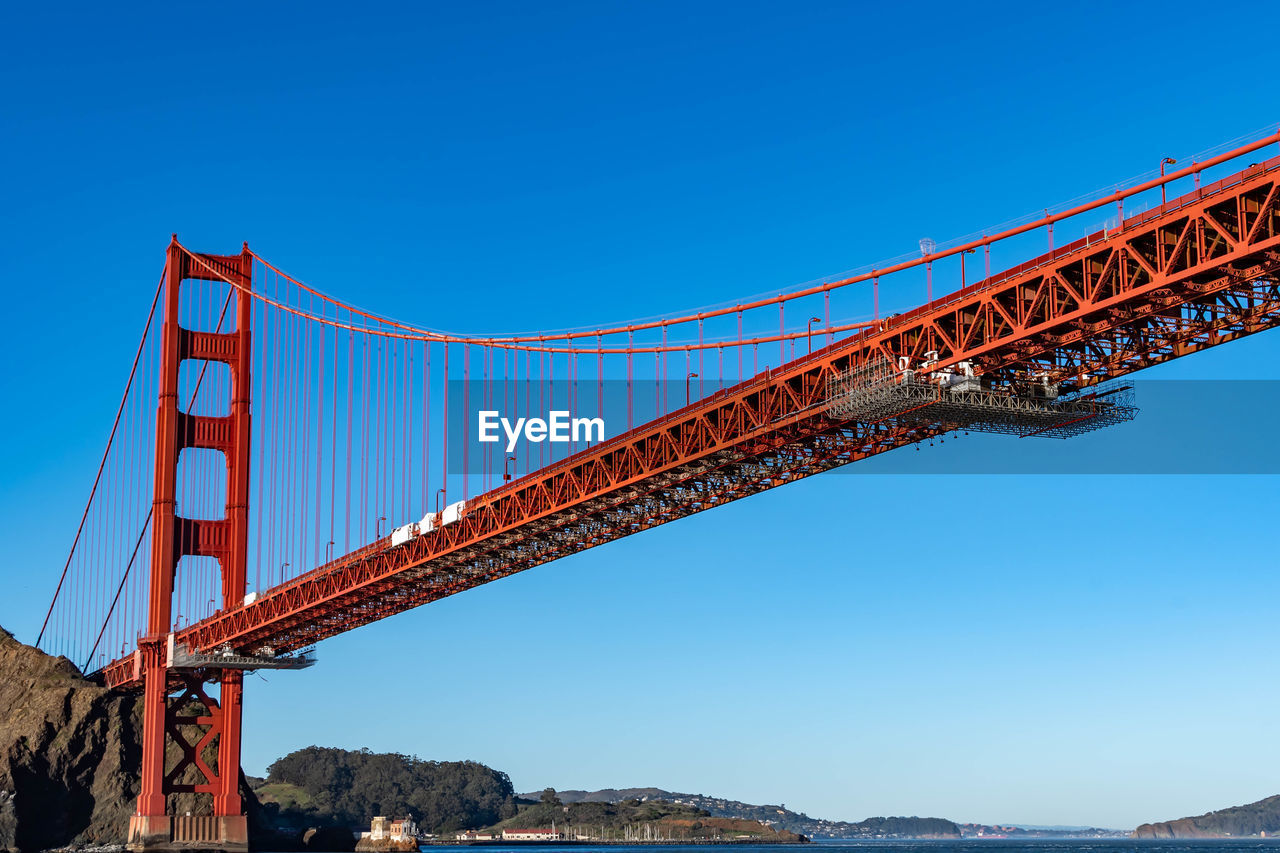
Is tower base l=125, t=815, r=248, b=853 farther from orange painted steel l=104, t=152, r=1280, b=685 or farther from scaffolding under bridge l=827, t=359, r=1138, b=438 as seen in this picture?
scaffolding under bridge l=827, t=359, r=1138, b=438

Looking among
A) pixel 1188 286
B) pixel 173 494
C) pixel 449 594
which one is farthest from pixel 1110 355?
pixel 173 494

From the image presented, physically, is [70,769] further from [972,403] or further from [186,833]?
[972,403]

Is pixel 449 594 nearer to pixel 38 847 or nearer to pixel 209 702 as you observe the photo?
pixel 209 702

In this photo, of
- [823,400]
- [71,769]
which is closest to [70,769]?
[71,769]

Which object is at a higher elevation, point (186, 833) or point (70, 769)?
point (70, 769)

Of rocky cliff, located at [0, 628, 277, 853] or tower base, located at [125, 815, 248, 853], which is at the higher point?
rocky cliff, located at [0, 628, 277, 853]

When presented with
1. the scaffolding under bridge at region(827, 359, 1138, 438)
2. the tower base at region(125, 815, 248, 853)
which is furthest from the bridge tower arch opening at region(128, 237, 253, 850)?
the scaffolding under bridge at region(827, 359, 1138, 438)
